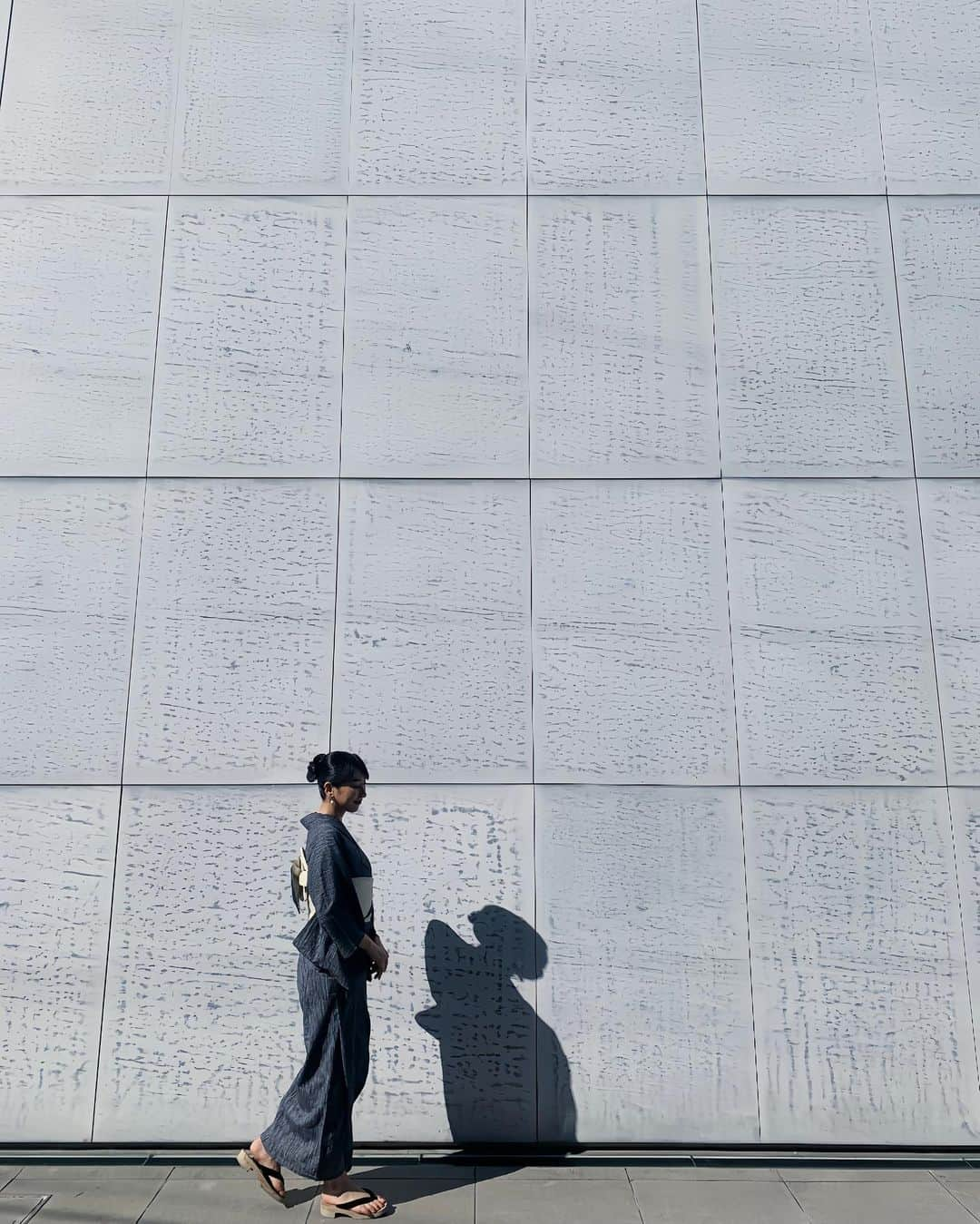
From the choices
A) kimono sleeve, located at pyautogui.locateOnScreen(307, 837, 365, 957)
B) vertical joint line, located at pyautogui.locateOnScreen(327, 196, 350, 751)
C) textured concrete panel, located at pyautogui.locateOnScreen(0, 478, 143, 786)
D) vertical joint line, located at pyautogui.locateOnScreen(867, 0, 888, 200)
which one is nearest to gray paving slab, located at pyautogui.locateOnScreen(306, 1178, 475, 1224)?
kimono sleeve, located at pyautogui.locateOnScreen(307, 837, 365, 957)

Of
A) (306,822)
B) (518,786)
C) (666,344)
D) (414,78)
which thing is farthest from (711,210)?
(306,822)

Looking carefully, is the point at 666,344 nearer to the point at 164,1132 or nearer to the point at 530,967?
the point at 530,967

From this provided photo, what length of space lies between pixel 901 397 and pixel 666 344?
114 centimetres

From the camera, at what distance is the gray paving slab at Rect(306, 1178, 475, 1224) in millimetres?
3371

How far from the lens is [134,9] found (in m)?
5.14

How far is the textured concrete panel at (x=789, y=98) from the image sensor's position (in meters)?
4.93

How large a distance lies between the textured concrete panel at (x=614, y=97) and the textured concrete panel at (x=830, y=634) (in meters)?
1.71

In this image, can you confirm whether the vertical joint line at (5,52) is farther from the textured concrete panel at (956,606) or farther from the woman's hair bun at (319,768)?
the textured concrete panel at (956,606)

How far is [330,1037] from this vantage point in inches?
136

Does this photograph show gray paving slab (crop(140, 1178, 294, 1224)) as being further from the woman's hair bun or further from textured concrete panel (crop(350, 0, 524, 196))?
textured concrete panel (crop(350, 0, 524, 196))

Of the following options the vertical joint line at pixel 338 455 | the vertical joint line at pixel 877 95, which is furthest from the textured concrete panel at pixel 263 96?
the vertical joint line at pixel 877 95

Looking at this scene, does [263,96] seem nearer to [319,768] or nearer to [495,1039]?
[319,768]

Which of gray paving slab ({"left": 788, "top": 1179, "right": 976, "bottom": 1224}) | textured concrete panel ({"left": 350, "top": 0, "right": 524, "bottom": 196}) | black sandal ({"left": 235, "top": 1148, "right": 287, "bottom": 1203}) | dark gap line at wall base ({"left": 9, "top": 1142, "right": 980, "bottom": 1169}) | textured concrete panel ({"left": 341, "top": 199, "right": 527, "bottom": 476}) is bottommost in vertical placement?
gray paving slab ({"left": 788, "top": 1179, "right": 976, "bottom": 1224})

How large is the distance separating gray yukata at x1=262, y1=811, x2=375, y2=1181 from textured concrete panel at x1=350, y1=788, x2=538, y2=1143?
0.57 m
